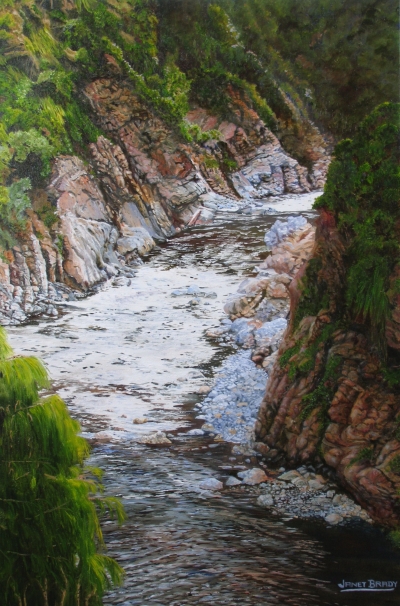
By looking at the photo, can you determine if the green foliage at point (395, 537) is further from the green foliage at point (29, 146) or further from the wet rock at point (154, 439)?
the green foliage at point (29, 146)

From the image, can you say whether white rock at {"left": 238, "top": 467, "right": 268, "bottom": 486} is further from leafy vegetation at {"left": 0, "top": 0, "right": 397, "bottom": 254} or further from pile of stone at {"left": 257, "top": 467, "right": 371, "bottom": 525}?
leafy vegetation at {"left": 0, "top": 0, "right": 397, "bottom": 254}

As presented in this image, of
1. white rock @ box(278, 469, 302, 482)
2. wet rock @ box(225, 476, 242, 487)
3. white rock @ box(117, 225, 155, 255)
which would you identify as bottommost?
white rock @ box(278, 469, 302, 482)

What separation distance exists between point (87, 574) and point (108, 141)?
22914 mm

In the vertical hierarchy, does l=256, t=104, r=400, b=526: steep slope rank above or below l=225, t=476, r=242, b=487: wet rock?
above

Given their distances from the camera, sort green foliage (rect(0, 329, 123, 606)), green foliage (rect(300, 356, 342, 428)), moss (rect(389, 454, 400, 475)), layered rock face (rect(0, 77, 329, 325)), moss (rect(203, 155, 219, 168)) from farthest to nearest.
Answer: moss (rect(203, 155, 219, 168))
layered rock face (rect(0, 77, 329, 325))
green foliage (rect(300, 356, 342, 428))
moss (rect(389, 454, 400, 475))
green foliage (rect(0, 329, 123, 606))

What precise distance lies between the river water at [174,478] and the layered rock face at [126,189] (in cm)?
155

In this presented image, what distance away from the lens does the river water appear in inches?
280

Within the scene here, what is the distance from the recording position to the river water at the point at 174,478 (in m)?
7.10

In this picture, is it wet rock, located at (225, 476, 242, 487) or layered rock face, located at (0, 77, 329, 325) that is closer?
wet rock, located at (225, 476, 242, 487)

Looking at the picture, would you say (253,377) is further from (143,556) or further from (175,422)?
(143,556)

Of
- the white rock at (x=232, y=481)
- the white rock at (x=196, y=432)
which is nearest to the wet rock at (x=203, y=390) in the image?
the white rock at (x=196, y=432)

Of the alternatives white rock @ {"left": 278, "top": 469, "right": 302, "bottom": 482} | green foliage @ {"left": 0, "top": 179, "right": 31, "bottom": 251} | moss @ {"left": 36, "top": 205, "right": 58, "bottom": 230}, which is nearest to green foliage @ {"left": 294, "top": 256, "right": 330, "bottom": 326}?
white rock @ {"left": 278, "top": 469, "right": 302, "bottom": 482}

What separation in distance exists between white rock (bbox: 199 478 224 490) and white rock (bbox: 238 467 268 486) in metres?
0.39
